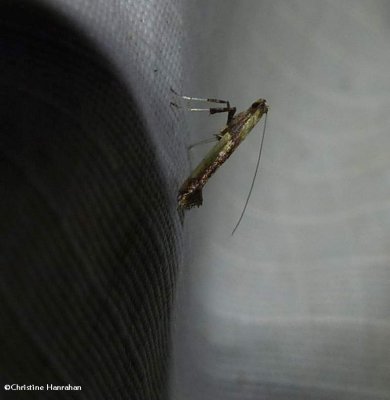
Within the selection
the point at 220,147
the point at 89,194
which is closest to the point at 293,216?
the point at 220,147

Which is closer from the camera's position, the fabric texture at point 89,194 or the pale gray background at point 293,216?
the fabric texture at point 89,194

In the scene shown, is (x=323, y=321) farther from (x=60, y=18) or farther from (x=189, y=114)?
(x=60, y=18)

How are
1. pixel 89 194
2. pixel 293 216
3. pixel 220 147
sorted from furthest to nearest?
1. pixel 293 216
2. pixel 220 147
3. pixel 89 194

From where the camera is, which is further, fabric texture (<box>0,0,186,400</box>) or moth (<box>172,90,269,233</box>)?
moth (<box>172,90,269,233</box>)

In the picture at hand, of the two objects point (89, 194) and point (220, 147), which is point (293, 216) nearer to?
point (220, 147)

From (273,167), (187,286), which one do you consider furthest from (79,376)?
(273,167)
